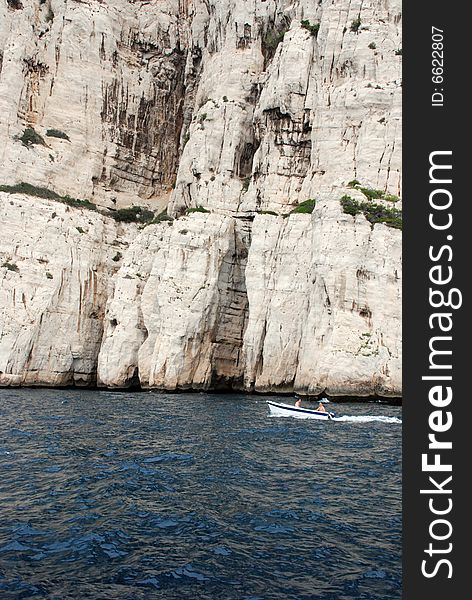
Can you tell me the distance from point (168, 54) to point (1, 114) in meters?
21.7

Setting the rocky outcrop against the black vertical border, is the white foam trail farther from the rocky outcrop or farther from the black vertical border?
the rocky outcrop

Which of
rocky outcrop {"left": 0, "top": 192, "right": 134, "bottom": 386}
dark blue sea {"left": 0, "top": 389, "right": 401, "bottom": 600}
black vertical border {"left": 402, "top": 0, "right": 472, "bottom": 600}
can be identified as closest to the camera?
black vertical border {"left": 402, "top": 0, "right": 472, "bottom": 600}

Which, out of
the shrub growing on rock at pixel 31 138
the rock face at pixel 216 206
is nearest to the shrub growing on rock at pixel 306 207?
the rock face at pixel 216 206

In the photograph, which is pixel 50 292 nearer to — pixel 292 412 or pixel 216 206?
pixel 216 206

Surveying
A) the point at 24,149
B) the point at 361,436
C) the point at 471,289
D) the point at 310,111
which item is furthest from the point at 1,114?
the point at 471,289

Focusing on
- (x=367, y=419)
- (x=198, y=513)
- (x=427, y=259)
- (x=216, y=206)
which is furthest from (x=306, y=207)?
(x=427, y=259)

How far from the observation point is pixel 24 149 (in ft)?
179

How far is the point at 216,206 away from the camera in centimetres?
5072

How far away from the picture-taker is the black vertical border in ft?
21.4

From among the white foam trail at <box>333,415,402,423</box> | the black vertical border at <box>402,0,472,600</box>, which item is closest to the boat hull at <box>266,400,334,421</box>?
the white foam trail at <box>333,415,402,423</box>

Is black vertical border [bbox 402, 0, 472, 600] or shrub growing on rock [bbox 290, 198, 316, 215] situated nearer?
black vertical border [bbox 402, 0, 472, 600]

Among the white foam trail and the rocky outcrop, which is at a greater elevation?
the rocky outcrop

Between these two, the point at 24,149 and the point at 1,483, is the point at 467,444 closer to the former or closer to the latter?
the point at 1,483

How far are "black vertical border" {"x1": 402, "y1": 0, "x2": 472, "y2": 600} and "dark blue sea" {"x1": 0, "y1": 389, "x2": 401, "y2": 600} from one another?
7.20 ft
